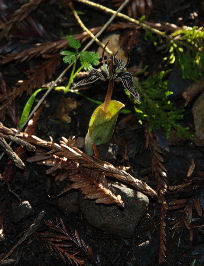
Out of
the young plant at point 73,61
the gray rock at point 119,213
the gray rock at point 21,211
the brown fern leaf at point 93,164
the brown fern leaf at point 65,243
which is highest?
the young plant at point 73,61

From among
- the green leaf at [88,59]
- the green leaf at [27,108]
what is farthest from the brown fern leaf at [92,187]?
the green leaf at [88,59]

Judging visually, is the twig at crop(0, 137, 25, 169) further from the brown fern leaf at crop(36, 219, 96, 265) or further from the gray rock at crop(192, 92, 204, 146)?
the gray rock at crop(192, 92, 204, 146)

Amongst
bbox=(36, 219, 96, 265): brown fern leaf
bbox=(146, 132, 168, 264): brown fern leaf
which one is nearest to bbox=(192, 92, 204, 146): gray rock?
bbox=(146, 132, 168, 264): brown fern leaf

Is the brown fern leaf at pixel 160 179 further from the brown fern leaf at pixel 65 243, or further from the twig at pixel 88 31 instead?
the twig at pixel 88 31

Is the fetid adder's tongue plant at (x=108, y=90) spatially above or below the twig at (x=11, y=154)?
above

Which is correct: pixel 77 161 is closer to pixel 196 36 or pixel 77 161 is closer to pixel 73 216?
pixel 73 216

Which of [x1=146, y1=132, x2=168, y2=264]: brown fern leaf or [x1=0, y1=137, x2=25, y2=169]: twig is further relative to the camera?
[x1=0, y1=137, x2=25, y2=169]: twig

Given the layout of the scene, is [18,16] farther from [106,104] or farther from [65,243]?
[65,243]
